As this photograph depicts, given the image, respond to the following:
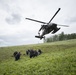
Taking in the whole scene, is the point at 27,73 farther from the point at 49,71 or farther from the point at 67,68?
the point at 67,68

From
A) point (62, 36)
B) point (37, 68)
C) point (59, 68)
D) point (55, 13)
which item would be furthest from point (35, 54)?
point (62, 36)

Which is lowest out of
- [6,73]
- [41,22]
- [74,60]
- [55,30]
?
[6,73]

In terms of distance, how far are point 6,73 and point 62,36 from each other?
12467 cm

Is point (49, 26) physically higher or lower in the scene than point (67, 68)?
higher

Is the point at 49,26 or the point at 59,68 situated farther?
the point at 49,26

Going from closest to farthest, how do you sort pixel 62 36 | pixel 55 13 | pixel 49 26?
pixel 55 13 → pixel 49 26 → pixel 62 36

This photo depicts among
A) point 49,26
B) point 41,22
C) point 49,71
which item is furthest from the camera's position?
point 41,22

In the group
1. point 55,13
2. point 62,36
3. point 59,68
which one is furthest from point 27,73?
point 62,36

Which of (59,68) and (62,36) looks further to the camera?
(62,36)

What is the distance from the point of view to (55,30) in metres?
21.4

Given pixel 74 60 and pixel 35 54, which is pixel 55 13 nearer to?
pixel 74 60

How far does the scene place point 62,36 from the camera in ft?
466

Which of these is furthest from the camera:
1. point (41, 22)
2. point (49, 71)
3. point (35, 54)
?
point (35, 54)

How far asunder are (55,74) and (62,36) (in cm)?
12629
